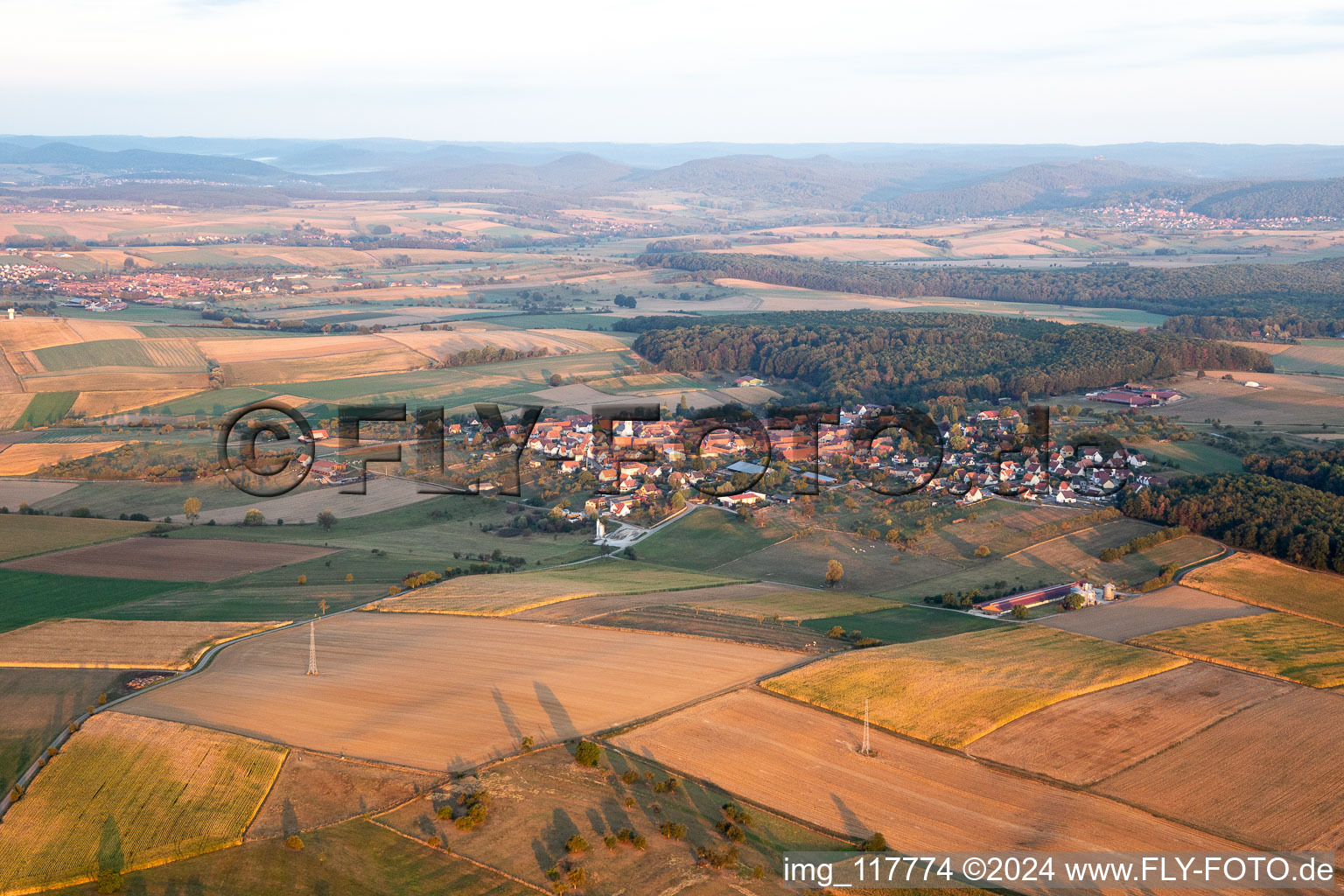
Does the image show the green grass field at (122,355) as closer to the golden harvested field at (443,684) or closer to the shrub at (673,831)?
the golden harvested field at (443,684)

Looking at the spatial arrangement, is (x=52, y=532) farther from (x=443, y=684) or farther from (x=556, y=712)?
(x=556, y=712)

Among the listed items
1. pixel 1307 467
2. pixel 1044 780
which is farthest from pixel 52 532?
pixel 1307 467

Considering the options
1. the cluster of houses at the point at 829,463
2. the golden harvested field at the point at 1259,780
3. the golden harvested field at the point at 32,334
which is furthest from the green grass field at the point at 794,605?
the golden harvested field at the point at 32,334

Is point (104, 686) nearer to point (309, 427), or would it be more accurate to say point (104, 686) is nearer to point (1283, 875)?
point (1283, 875)

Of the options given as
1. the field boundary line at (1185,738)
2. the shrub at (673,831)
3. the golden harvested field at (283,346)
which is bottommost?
the field boundary line at (1185,738)

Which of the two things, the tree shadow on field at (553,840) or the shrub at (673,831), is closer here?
the tree shadow on field at (553,840)

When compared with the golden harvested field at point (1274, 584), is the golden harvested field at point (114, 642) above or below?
below

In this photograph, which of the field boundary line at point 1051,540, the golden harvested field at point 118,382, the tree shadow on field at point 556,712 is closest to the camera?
the tree shadow on field at point 556,712

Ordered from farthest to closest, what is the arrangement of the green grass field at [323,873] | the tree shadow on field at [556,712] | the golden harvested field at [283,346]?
1. the golden harvested field at [283,346]
2. the tree shadow on field at [556,712]
3. the green grass field at [323,873]
